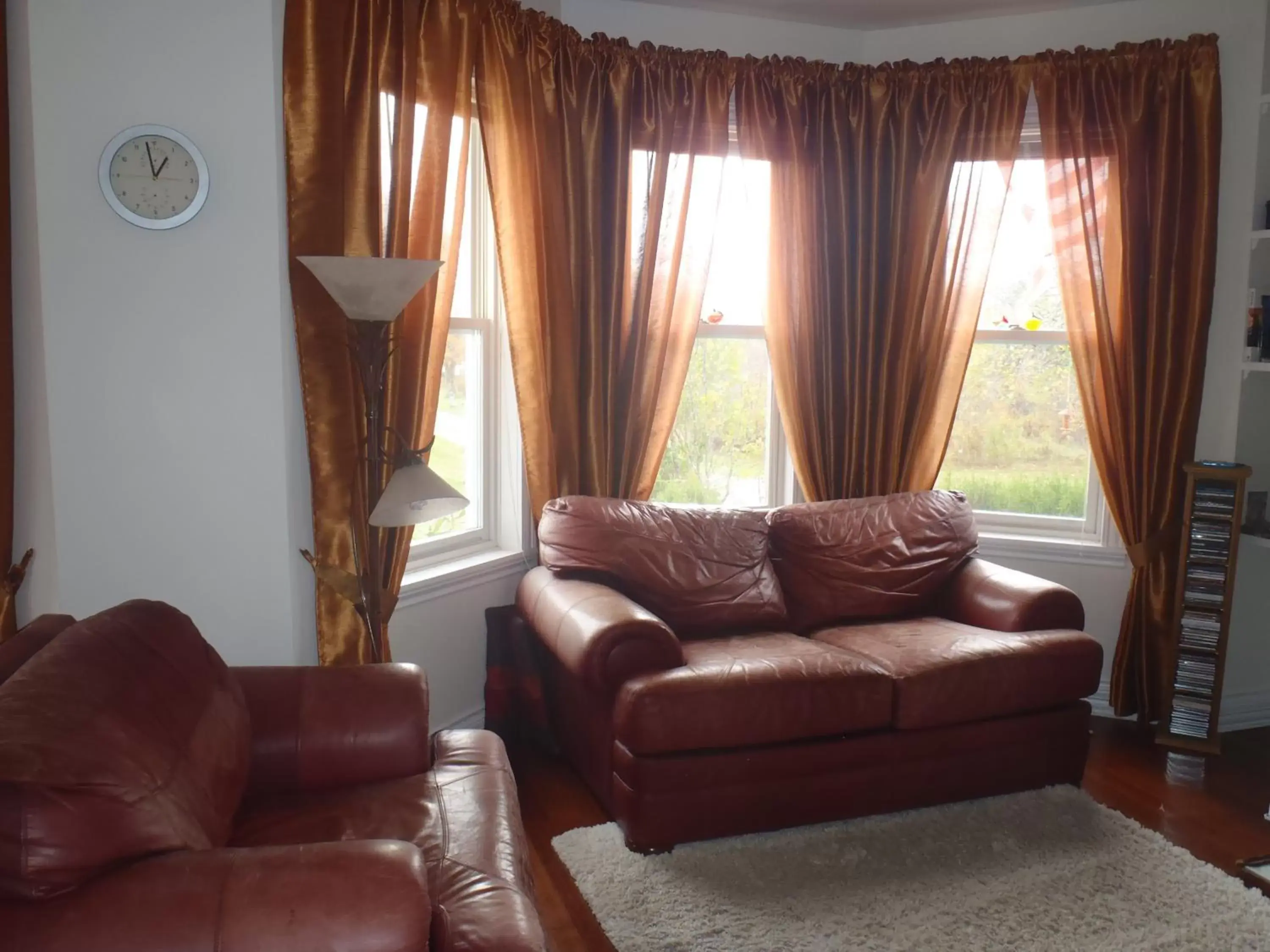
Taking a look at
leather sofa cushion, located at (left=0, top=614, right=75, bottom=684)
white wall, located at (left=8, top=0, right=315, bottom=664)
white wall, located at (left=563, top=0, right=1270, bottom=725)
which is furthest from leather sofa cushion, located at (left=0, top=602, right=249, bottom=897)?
white wall, located at (left=563, top=0, right=1270, bottom=725)

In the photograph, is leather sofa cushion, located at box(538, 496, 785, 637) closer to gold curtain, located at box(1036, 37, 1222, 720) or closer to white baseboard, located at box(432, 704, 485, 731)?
white baseboard, located at box(432, 704, 485, 731)

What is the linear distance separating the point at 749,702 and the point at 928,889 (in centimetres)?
65

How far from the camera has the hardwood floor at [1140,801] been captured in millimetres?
2457

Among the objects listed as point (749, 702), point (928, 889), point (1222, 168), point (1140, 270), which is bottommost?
point (928, 889)

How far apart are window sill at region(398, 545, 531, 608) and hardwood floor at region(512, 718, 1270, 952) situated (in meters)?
0.61

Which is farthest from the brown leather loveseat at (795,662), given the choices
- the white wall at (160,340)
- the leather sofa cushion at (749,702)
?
the white wall at (160,340)

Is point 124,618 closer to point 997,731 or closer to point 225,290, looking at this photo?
point 225,290

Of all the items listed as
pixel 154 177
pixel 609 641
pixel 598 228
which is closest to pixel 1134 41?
pixel 598 228

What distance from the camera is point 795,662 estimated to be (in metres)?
2.77

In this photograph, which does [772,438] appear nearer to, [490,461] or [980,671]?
[490,461]

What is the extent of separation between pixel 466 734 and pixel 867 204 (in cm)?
257

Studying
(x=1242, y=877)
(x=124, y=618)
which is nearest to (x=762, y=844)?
(x=1242, y=877)

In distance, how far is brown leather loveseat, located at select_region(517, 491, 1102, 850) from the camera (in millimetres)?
2627

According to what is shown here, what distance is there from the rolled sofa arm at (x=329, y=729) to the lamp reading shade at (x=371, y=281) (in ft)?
2.98
